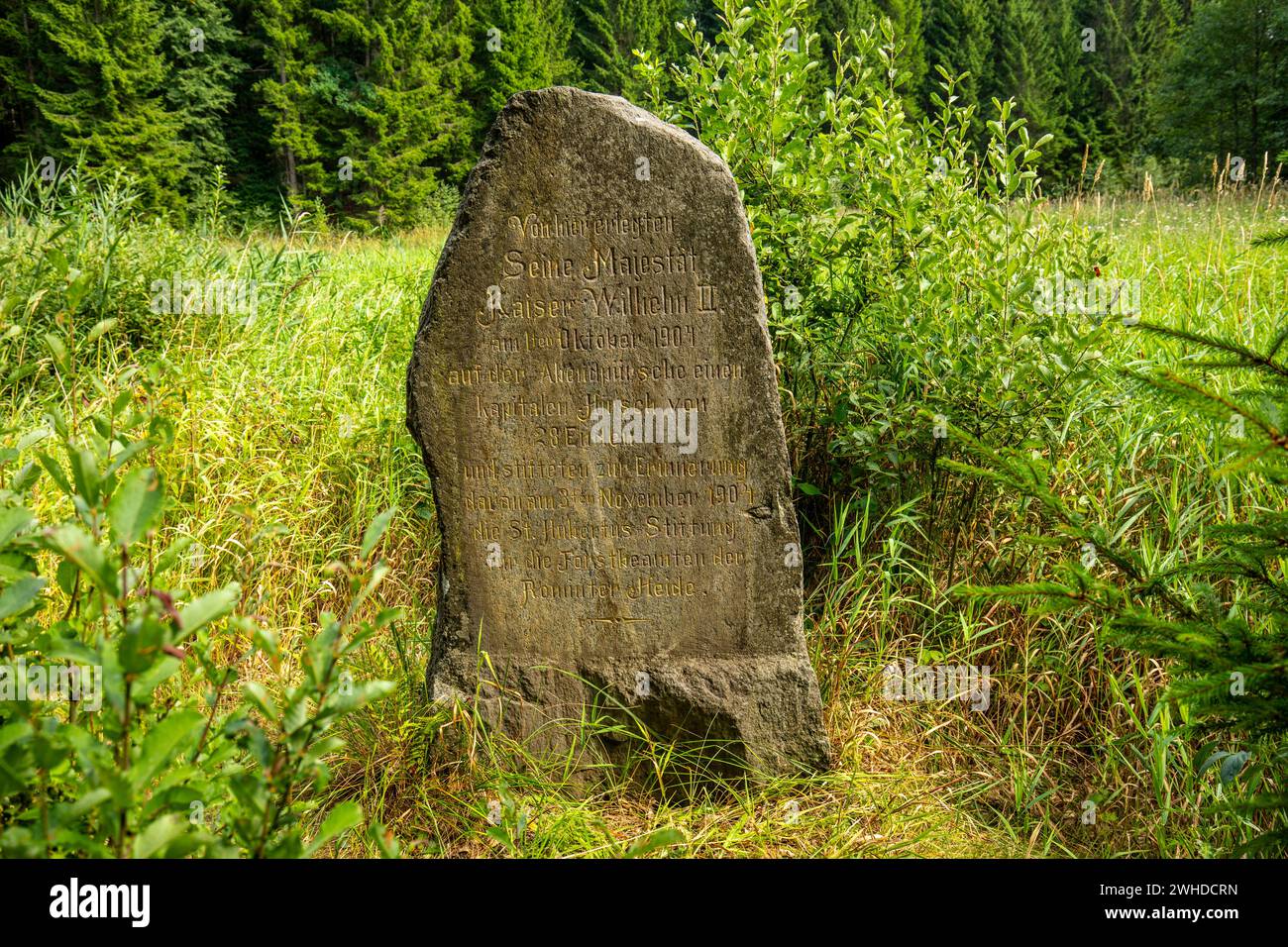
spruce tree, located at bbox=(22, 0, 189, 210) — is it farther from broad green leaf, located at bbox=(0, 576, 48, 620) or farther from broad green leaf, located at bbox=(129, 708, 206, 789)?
broad green leaf, located at bbox=(129, 708, 206, 789)

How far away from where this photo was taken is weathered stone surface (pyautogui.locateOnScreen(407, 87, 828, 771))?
2.74 m

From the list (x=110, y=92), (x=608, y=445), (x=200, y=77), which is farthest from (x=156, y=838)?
(x=200, y=77)

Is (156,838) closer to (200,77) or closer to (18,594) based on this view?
(18,594)

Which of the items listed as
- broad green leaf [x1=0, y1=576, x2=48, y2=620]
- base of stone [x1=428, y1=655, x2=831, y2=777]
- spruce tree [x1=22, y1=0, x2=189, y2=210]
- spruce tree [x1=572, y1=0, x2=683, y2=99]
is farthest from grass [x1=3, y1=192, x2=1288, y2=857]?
spruce tree [x1=572, y1=0, x2=683, y2=99]

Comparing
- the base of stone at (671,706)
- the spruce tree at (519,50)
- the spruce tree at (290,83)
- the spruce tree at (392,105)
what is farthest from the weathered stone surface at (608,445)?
the spruce tree at (290,83)

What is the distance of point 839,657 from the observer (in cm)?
313

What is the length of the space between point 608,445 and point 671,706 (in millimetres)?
863

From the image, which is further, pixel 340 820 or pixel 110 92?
pixel 110 92

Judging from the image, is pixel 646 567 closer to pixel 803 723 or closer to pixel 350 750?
pixel 803 723

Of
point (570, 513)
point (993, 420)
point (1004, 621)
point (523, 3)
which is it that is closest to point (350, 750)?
point (570, 513)

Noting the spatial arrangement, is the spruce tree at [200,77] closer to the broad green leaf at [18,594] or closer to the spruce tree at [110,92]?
the spruce tree at [110,92]

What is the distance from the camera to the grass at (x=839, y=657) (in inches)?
104

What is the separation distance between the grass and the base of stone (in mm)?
56

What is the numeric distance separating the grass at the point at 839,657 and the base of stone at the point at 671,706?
0.06m
